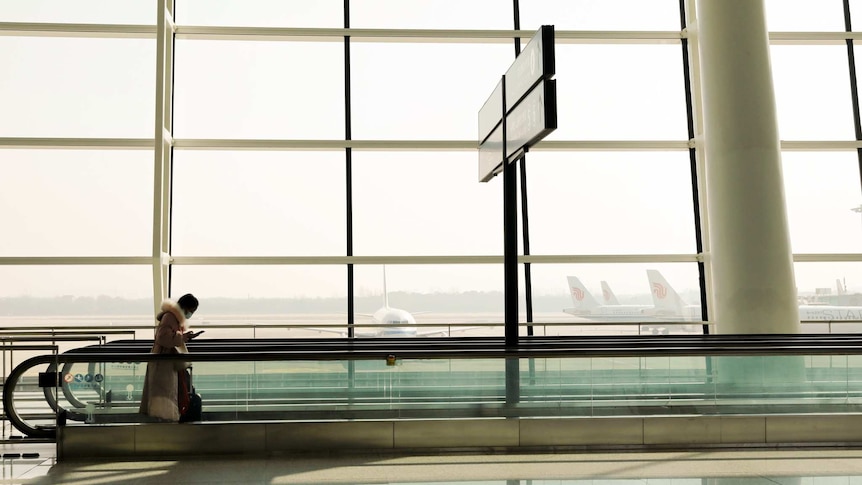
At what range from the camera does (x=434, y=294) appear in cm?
1231

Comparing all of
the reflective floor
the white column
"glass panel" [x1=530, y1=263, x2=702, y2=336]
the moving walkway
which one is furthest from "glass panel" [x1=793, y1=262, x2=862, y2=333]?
the reflective floor

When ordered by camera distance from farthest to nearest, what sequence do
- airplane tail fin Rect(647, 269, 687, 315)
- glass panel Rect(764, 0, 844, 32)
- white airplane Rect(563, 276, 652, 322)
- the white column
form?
glass panel Rect(764, 0, 844, 32) → airplane tail fin Rect(647, 269, 687, 315) → white airplane Rect(563, 276, 652, 322) → the white column

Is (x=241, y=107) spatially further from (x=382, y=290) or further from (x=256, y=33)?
(x=382, y=290)

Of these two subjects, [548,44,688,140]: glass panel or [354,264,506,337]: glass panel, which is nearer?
[354,264,506,337]: glass panel

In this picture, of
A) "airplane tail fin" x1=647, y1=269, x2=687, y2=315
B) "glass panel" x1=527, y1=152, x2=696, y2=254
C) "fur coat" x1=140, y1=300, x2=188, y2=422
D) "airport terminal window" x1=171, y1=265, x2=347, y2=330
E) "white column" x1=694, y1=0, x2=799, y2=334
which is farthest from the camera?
"airplane tail fin" x1=647, y1=269, x2=687, y2=315

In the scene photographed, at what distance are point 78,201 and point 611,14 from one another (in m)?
8.46

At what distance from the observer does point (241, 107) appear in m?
12.2

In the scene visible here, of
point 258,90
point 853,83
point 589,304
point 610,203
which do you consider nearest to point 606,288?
point 589,304

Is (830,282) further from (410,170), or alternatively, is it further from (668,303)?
(410,170)

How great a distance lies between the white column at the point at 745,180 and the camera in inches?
418

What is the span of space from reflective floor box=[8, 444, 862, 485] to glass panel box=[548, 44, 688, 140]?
7207mm

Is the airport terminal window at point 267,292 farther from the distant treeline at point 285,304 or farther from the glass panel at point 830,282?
the glass panel at point 830,282

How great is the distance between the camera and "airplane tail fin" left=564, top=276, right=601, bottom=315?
1227cm

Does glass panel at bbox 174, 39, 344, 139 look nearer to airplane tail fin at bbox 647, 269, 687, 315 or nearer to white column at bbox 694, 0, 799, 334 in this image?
airplane tail fin at bbox 647, 269, 687, 315
